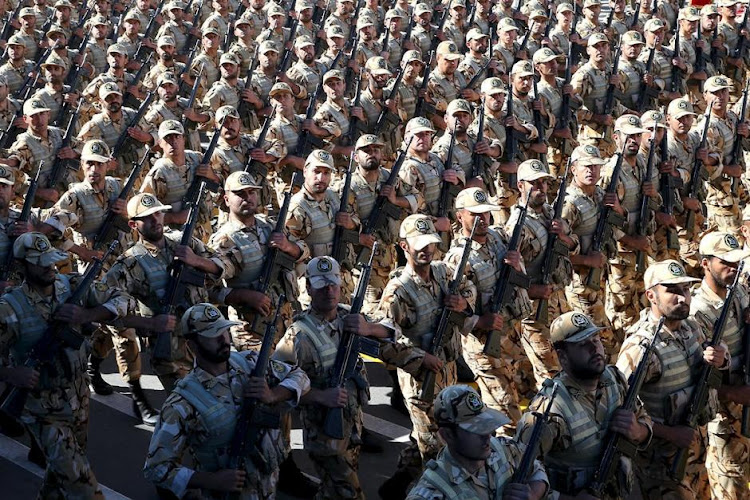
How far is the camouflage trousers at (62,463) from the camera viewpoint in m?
7.08

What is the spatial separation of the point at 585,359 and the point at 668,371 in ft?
3.34

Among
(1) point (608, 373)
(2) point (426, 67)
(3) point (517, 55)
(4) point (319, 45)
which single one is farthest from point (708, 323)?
(4) point (319, 45)

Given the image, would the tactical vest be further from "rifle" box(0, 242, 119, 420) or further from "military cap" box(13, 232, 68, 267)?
"military cap" box(13, 232, 68, 267)

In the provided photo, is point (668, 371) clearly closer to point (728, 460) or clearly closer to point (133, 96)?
point (728, 460)

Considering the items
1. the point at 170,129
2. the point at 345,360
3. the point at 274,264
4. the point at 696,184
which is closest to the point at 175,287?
the point at 274,264

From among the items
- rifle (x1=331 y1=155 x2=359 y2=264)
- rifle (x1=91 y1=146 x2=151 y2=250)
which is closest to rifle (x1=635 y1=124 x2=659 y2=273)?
rifle (x1=331 y1=155 x2=359 y2=264)

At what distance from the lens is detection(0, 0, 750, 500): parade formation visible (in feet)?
19.9

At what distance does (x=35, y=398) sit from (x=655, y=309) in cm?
423

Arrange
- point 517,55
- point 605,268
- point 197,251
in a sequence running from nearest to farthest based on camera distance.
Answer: point 197,251, point 605,268, point 517,55

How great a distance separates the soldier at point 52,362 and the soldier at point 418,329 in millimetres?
2018

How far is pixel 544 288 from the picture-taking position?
9.42 m

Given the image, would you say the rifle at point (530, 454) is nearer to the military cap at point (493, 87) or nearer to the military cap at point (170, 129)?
the military cap at point (170, 129)

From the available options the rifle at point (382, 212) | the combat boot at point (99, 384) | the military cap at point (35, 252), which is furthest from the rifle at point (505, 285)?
the combat boot at point (99, 384)

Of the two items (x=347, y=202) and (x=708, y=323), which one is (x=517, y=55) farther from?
(x=708, y=323)
